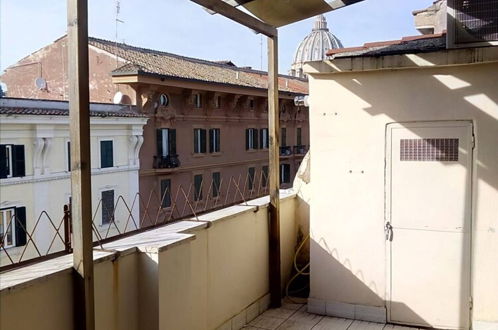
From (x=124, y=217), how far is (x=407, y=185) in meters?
12.2

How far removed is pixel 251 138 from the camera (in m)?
23.3

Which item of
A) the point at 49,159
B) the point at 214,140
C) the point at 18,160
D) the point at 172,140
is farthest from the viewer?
the point at 214,140

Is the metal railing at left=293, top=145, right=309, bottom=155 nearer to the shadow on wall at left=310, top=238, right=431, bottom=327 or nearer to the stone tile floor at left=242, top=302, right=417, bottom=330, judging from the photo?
the shadow on wall at left=310, top=238, right=431, bottom=327

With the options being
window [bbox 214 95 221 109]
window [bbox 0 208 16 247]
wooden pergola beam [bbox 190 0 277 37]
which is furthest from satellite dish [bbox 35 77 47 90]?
wooden pergola beam [bbox 190 0 277 37]

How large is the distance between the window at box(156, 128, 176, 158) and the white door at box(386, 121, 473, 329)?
48.5 ft

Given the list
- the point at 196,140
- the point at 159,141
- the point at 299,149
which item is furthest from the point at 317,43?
the point at 159,141

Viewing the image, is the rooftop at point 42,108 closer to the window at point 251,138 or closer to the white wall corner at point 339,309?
the window at point 251,138

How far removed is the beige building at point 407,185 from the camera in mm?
3834

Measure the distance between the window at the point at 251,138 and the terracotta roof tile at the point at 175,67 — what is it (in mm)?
2361

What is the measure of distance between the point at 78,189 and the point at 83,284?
0.43 metres

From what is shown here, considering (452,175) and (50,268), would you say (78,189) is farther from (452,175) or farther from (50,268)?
(452,175)

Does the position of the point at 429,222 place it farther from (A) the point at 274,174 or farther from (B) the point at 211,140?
(B) the point at 211,140

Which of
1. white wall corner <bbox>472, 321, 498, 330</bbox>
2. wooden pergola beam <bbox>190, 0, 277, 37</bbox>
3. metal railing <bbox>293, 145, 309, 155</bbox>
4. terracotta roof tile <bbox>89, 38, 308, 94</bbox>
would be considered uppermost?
terracotta roof tile <bbox>89, 38, 308, 94</bbox>

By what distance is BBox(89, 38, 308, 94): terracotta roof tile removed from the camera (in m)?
17.1
